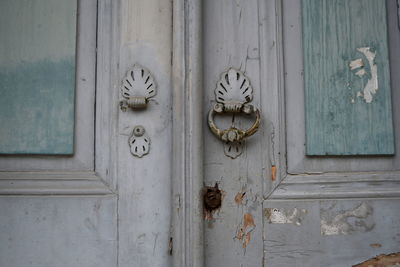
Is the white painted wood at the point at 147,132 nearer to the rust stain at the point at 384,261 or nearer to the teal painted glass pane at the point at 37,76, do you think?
the teal painted glass pane at the point at 37,76

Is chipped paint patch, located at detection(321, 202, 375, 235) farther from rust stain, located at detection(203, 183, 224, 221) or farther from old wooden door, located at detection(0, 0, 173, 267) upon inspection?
old wooden door, located at detection(0, 0, 173, 267)

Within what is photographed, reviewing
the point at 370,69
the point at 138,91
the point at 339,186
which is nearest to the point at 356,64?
the point at 370,69

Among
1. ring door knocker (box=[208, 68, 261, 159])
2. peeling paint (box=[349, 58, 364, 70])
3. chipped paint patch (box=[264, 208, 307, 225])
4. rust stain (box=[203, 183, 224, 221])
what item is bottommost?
chipped paint patch (box=[264, 208, 307, 225])

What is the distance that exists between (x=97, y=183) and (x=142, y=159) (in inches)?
4.4

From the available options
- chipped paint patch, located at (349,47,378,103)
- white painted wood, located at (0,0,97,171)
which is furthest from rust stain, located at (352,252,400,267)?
white painted wood, located at (0,0,97,171)

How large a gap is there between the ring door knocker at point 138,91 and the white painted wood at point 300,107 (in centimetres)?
31

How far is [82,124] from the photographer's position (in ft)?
3.54

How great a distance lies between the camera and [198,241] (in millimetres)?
996

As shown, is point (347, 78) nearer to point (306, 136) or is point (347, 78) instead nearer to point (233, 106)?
→ point (306, 136)

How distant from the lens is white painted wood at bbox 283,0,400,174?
1079mm

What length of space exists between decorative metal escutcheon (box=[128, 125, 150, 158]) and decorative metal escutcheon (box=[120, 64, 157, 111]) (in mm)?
54

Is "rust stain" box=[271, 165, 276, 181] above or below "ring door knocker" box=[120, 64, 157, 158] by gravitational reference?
below

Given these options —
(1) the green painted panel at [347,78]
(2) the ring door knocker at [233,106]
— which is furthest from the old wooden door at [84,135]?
(1) the green painted panel at [347,78]

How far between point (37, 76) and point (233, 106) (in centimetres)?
45
